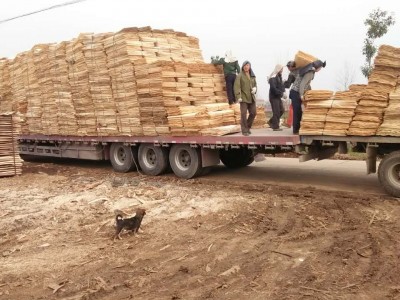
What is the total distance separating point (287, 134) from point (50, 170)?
335 inches

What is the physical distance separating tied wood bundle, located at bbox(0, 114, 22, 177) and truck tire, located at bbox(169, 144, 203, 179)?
4.85 m

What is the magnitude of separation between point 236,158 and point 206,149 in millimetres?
1946

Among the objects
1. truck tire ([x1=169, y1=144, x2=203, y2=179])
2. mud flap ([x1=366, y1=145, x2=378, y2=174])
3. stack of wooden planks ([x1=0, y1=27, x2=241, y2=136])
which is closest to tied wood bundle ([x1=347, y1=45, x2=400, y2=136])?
mud flap ([x1=366, y1=145, x2=378, y2=174])

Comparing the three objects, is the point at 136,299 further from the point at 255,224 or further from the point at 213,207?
the point at 213,207

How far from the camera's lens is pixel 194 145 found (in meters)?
11.3

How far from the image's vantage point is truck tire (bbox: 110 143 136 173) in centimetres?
1302

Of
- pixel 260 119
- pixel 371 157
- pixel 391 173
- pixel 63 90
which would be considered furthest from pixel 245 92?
pixel 63 90

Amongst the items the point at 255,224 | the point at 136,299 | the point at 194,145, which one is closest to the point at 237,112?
the point at 194,145

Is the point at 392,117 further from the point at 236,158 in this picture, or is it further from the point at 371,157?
the point at 236,158

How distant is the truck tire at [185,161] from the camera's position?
11.5 meters

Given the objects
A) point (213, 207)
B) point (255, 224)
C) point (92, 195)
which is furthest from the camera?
point (92, 195)

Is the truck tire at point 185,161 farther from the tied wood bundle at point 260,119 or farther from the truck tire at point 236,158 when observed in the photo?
the tied wood bundle at point 260,119

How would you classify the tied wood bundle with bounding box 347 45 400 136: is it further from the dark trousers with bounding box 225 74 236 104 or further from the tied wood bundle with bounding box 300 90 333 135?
the dark trousers with bounding box 225 74 236 104

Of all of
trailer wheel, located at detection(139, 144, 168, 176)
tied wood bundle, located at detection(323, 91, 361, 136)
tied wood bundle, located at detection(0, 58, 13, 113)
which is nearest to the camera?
tied wood bundle, located at detection(323, 91, 361, 136)
